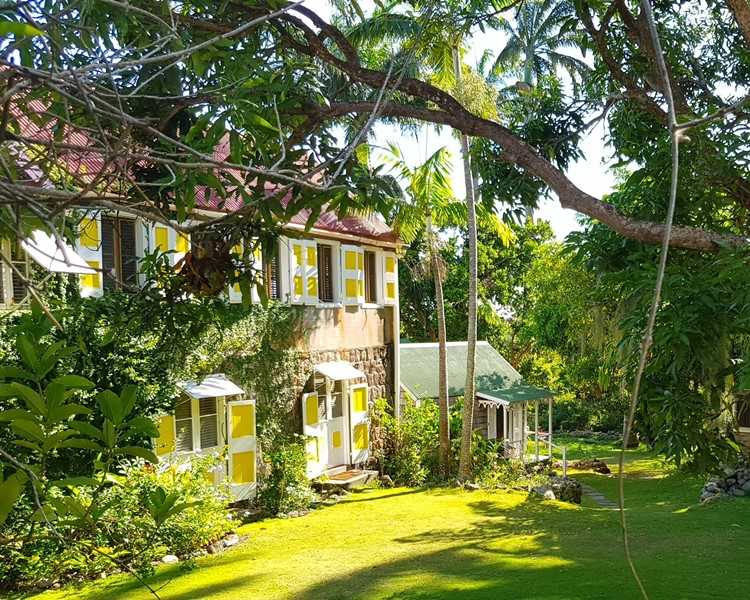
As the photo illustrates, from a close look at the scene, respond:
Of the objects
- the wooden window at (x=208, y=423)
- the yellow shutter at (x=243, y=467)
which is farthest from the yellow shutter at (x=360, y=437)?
the wooden window at (x=208, y=423)

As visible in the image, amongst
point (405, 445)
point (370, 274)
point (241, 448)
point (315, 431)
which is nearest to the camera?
point (241, 448)

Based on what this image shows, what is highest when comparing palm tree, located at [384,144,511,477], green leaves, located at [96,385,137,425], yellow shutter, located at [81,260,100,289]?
palm tree, located at [384,144,511,477]

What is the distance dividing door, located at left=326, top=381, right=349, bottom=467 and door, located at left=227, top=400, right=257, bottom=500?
101 inches

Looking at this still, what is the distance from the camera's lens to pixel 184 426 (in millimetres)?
12344

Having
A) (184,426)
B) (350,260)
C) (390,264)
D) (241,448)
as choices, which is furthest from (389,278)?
(184,426)

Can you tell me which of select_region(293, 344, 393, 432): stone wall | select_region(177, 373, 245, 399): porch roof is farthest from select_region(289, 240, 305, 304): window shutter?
select_region(177, 373, 245, 399): porch roof

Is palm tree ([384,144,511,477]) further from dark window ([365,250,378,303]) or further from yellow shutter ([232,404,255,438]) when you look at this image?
yellow shutter ([232,404,255,438])

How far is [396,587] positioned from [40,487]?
7255mm

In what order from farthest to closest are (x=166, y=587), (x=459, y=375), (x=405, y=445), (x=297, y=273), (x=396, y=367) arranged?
1. (x=459, y=375)
2. (x=396, y=367)
3. (x=405, y=445)
4. (x=297, y=273)
5. (x=166, y=587)

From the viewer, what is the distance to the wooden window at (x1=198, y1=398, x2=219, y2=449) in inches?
500

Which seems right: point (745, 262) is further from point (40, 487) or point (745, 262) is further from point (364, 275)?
point (364, 275)

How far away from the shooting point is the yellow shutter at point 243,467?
1307cm

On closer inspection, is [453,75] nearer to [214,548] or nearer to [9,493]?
[214,548]

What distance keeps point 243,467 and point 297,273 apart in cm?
347
